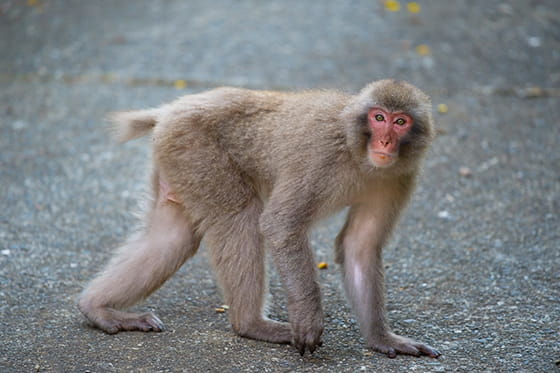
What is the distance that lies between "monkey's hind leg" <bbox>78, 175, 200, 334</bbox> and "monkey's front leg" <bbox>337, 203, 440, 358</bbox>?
0.91 meters

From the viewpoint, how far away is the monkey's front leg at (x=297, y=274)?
3959mm

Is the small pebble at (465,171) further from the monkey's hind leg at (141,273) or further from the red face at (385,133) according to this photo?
the monkey's hind leg at (141,273)

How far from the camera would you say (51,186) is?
21.0ft

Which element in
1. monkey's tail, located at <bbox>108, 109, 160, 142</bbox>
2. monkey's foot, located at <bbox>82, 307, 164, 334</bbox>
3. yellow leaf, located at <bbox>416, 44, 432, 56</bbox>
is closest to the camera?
monkey's foot, located at <bbox>82, 307, 164, 334</bbox>

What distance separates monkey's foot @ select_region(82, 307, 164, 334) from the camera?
168 inches

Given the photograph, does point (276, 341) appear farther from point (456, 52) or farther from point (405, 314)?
point (456, 52)

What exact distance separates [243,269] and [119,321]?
786 mm

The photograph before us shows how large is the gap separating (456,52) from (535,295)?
15.9 ft

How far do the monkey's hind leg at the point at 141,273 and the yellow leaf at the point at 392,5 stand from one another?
20.6 feet

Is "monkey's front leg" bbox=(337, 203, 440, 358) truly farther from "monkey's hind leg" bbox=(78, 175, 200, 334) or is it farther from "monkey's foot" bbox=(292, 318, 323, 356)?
"monkey's hind leg" bbox=(78, 175, 200, 334)

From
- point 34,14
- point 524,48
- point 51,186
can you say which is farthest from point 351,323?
point 34,14

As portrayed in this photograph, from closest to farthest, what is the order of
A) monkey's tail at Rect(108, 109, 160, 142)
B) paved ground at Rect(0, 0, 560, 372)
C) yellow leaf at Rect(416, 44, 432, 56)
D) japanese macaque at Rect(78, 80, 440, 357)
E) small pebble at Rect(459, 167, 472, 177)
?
1. japanese macaque at Rect(78, 80, 440, 357)
2. paved ground at Rect(0, 0, 560, 372)
3. monkey's tail at Rect(108, 109, 160, 142)
4. small pebble at Rect(459, 167, 472, 177)
5. yellow leaf at Rect(416, 44, 432, 56)

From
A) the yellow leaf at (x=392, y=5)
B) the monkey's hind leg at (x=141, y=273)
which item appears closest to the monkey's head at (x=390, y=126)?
the monkey's hind leg at (x=141, y=273)

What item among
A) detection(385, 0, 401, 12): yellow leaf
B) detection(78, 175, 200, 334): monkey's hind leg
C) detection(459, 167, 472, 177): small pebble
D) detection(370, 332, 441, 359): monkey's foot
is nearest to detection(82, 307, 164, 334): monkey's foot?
detection(78, 175, 200, 334): monkey's hind leg
